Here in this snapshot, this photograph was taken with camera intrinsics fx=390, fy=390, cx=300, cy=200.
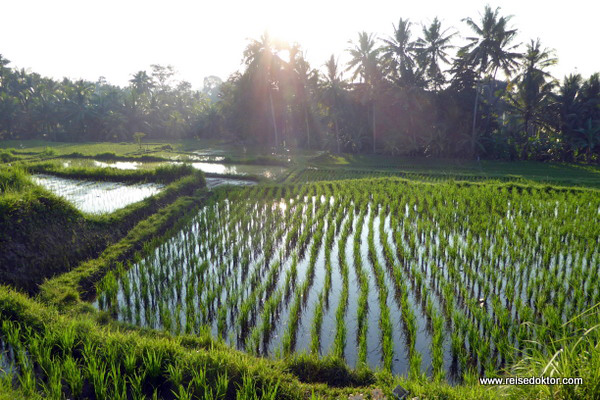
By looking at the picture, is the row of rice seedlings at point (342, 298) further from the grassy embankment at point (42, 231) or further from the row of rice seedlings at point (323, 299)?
the grassy embankment at point (42, 231)

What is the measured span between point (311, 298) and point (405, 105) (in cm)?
1571

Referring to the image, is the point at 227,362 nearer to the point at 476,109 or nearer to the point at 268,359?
the point at 268,359

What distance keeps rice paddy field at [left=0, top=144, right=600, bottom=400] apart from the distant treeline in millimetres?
9247

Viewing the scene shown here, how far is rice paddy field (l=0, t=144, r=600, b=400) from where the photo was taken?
296 cm

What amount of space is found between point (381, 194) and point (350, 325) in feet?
20.2

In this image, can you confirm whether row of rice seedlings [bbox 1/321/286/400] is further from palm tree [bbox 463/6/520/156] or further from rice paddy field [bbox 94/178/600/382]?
palm tree [bbox 463/6/520/156]

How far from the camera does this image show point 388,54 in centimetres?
1922

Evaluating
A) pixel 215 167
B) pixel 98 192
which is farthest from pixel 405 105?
pixel 98 192

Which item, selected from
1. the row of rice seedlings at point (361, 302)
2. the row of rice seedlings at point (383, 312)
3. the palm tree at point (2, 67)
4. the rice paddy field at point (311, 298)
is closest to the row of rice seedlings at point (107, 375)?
the rice paddy field at point (311, 298)

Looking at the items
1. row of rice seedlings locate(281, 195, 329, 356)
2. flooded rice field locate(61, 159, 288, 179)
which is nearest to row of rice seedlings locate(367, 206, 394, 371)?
row of rice seedlings locate(281, 195, 329, 356)

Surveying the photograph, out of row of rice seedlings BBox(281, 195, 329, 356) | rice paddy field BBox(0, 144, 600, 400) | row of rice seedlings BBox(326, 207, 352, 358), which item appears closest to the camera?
rice paddy field BBox(0, 144, 600, 400)

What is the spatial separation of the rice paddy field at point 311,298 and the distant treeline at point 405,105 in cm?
925

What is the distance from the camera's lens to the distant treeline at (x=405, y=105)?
17.1 m

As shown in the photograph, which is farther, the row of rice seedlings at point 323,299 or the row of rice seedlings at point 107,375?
the row of rice seedlings at point 323,299
